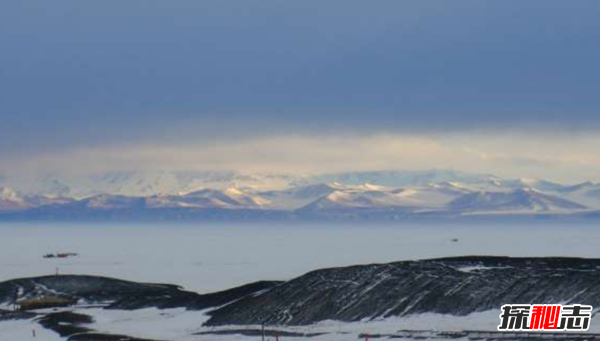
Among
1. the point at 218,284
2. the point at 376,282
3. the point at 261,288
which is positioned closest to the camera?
the point at 376,282

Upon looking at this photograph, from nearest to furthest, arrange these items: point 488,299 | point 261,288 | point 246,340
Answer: point 246,340, point 488,299, point 261,288

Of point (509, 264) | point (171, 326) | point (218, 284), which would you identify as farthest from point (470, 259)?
point (218, 284)

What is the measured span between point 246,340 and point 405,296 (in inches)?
830

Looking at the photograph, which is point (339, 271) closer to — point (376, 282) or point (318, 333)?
point (376, 282)

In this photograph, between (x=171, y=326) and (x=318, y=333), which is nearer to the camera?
(x=318, y=333)

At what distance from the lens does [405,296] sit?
12331cm

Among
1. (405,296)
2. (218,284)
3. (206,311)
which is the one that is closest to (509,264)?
(405,296)

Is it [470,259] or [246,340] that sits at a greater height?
[470,259]

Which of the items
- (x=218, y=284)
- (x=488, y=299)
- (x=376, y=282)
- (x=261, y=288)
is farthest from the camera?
(x=218, y=284)

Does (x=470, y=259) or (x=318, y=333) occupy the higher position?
(x=470, y=259)

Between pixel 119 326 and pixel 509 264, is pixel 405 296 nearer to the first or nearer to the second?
pixel 509 264

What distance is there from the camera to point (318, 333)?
372 feet

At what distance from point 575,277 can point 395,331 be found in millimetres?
22598

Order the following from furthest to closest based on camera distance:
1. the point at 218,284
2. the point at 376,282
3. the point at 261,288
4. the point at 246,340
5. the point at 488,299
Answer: the point at 218,284
the point at 261,288
the point at 376,282
the point at 488,299
the point at 246,340
